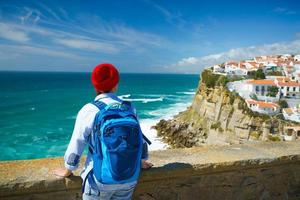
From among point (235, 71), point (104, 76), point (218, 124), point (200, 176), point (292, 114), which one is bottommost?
point (218, 124)

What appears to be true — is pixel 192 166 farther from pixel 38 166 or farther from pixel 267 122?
pixel 267 122

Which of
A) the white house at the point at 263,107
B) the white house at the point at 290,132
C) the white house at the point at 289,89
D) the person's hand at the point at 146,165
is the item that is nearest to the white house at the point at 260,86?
the white house at the point at 289,89

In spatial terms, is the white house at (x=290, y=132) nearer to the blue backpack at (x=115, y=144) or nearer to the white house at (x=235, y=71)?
the white house at (x=235, y=71)

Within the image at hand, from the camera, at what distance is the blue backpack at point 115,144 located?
1851 millimetres

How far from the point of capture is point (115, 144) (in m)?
1.84

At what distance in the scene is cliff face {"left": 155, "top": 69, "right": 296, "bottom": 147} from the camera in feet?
99.5

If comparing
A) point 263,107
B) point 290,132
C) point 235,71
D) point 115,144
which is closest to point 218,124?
point 263,107

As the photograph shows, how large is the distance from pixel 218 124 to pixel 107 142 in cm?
3304

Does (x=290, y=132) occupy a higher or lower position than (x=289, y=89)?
lower

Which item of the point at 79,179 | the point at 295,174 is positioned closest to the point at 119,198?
the point at 79,179

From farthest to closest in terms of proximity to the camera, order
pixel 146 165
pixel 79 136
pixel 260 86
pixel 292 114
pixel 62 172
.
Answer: pixel 260 86 → pixel 292 114 → pixel 146 165 → pixel 62 172 → pixel 79 136

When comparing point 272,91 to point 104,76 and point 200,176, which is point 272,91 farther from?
point 104,76

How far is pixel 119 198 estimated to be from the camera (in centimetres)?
203

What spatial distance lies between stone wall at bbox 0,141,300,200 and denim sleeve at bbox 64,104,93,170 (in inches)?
11.8
